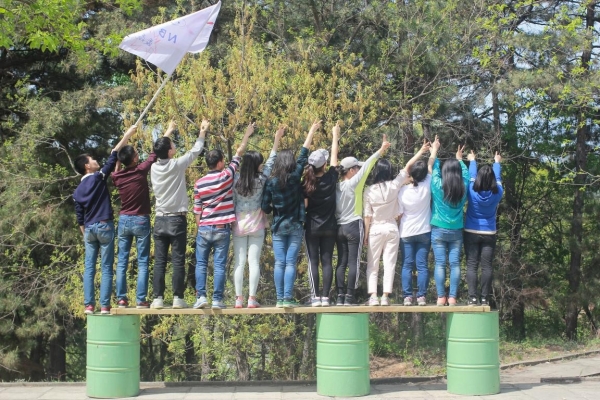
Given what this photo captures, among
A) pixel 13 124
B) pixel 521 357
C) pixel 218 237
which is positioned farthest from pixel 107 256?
pixel 13 124

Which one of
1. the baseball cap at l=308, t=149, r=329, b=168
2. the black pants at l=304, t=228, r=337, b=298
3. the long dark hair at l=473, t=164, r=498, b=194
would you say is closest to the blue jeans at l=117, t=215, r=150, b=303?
the black pants at l=304, t=228, r=337, b=298

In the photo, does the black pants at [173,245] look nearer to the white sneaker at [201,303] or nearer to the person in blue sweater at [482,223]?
the white sneaker at [201,303]

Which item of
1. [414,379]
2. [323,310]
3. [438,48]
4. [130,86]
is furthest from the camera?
[130,86]

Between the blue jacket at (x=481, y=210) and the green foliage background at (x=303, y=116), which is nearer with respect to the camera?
the blue jacket at (x=481, y=210)

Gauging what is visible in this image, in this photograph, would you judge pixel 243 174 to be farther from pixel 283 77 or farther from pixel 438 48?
pixel 438 48

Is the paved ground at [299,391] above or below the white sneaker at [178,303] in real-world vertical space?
below

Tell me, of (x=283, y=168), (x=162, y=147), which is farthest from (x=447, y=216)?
(x=162, y=147)

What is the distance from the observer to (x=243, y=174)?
8.62 meters

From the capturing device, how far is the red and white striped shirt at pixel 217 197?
27.8ft

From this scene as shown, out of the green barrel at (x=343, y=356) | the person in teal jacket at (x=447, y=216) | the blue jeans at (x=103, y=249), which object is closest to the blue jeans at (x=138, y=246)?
the blue jeans at (x=103, y=249)

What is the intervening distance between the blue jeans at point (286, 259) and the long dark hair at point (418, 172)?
152 cm

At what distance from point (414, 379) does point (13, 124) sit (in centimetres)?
1226

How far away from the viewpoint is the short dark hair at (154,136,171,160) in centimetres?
852

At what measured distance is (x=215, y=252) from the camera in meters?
8.60
